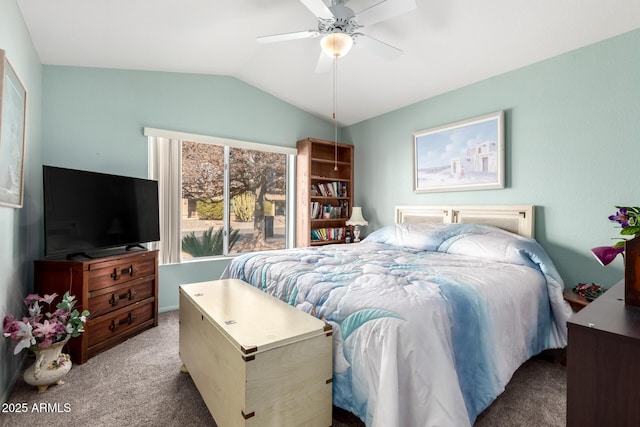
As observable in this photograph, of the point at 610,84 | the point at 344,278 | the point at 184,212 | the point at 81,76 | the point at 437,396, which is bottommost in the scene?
the point at 437,396

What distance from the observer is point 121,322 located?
260cm

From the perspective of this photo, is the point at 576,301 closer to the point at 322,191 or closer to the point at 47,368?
the point at 322,191

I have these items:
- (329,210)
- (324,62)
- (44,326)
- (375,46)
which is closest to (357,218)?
(329,210)

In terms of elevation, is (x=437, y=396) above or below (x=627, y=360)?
below

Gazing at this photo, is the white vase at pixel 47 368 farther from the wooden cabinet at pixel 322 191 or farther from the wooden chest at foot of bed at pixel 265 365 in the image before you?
the wooden cabinet at pixel 322 191

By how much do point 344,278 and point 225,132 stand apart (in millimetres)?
2750

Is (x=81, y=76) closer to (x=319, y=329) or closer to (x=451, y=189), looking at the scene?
(x=319, y=329)

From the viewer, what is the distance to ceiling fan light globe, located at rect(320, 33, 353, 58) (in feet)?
7.45

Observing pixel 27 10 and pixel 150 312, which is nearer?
pixel 27 10

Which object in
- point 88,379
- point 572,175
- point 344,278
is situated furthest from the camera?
point 572,175

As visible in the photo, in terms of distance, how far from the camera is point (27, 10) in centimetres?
208

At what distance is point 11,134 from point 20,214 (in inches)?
26.0

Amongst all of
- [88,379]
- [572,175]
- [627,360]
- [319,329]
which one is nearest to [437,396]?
[319,329]

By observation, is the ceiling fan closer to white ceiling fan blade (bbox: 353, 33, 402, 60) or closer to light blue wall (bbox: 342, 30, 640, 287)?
white ceiling fan blade (bbox: 353, 33, 402, 60)
